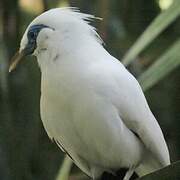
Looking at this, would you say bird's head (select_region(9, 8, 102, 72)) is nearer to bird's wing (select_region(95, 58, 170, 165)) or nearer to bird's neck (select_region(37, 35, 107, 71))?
bird's neck (select_region(37, 35, 107, 71))

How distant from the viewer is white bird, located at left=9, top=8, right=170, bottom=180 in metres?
1.71

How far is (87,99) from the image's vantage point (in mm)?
1698

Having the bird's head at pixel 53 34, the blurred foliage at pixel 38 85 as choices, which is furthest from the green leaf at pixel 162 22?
the blurred foliage at pixel 38 85

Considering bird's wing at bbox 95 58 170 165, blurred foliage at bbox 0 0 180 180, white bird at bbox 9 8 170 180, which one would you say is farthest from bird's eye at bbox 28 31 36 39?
blurred foliage at bbox 0 0 180 180

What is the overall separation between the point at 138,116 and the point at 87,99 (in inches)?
6.1

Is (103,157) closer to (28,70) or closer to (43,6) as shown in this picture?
(28,70)

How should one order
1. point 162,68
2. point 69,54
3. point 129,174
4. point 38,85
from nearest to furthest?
point 162,68, point 69,54, point 129,174, point 38,85

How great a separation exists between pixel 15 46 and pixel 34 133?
0.34 meters

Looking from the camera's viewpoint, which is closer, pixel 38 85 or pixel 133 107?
pixel 133 107

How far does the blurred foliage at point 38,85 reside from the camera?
2.36m

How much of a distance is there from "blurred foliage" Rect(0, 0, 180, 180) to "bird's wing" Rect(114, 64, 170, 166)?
0.46 meters

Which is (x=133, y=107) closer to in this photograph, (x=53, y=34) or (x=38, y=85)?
(x=53, y=34)

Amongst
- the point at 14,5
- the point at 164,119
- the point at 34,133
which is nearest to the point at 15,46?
the point at 14,5

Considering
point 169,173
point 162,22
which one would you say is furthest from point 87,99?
point 169,173
